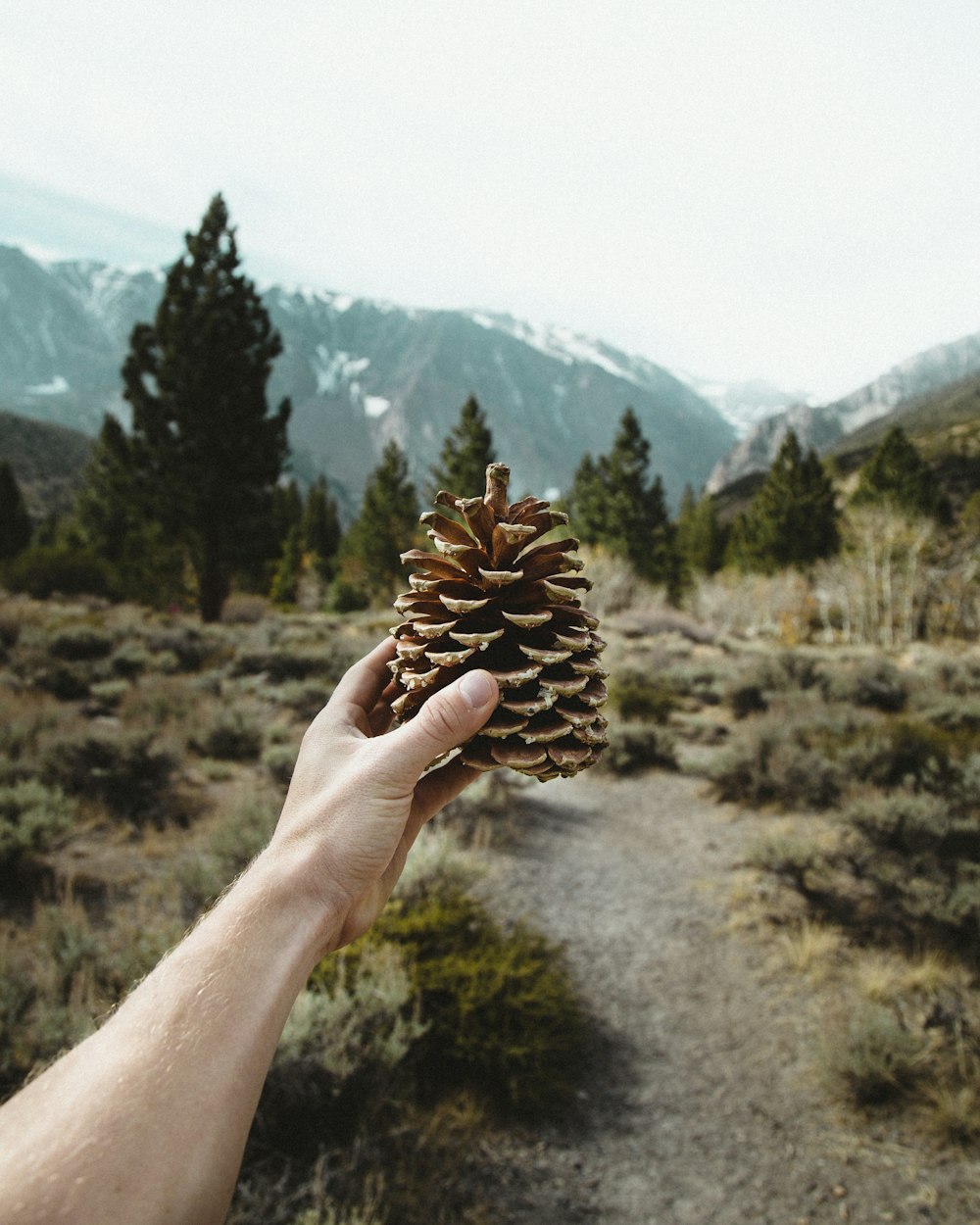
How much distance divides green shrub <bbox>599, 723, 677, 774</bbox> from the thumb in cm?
814

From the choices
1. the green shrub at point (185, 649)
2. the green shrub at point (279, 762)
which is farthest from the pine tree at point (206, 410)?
the green shrub at point (279, 762)

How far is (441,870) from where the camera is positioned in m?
4.89

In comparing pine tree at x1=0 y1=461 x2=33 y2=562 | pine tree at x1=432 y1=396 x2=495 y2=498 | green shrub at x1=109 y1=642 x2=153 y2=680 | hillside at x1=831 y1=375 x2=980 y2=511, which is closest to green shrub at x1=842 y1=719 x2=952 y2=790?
green shrub at x1=109 y1=642 x2=153 y2=680

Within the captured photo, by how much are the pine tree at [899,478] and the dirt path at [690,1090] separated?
32.9 meters

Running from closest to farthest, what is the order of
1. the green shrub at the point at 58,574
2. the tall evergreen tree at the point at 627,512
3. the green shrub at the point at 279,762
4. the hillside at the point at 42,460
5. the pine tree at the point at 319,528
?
the green shrub at the point at 279,762, the green shrub at the point at 58,574, the tall evergreen tree at the point at 627,512, the pine tree at the point at 319,528, the hillside at the point at 42,460

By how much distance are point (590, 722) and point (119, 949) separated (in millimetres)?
3788

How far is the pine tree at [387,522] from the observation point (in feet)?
127

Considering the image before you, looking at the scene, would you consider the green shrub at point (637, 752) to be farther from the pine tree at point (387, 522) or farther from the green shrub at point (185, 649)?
the pine tree at point (387, 522)

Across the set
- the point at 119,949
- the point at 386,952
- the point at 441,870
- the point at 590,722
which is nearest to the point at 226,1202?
the point at 590,722

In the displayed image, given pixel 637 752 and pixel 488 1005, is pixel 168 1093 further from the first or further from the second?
pixel 637 752

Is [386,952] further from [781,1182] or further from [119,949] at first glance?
[781,1182]

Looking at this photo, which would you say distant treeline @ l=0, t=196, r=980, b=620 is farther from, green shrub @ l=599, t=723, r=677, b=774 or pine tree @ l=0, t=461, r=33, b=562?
green shrub @ l=599, t=723, r=677, b=774

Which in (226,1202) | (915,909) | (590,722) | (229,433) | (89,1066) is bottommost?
(915,909)

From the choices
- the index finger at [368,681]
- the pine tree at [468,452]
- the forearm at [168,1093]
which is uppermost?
the pine tree at [468,452]
